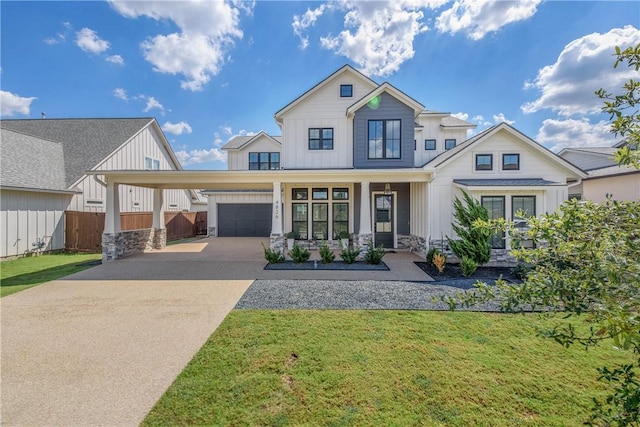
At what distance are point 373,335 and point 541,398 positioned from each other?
210 cm

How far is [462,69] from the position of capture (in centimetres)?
1323

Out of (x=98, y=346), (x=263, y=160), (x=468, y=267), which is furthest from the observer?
(x=263, y=160)

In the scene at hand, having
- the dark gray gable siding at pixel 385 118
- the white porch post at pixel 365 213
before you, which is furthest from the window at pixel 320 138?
the white porch post at pixel 365 213

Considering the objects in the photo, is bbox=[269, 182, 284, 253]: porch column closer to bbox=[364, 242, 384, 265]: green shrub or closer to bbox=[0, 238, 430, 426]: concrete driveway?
bbox=[0, 238, 430, 426]: concrete driveway

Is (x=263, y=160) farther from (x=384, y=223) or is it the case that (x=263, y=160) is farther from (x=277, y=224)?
(x=384, y=223)

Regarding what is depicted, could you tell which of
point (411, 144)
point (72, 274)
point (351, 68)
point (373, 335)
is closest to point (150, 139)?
point (72, 274)

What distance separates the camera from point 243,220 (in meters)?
18.2

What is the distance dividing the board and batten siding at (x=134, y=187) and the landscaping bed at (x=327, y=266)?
10.4 meters

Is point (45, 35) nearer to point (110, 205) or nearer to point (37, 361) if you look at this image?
point (110, 205)

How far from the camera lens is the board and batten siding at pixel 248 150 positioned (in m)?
18.9

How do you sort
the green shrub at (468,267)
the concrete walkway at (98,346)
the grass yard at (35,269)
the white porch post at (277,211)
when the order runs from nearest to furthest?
the concrete walkway at (98,346) < the grass yard at (35,269) < the green shrub at (468,267) < the white porch post at (277,211)

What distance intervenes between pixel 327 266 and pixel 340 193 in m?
4.67

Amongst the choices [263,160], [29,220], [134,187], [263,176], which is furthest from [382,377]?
[134,187]

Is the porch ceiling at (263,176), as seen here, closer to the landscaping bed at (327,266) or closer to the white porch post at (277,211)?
the white porch post at (277,211)
